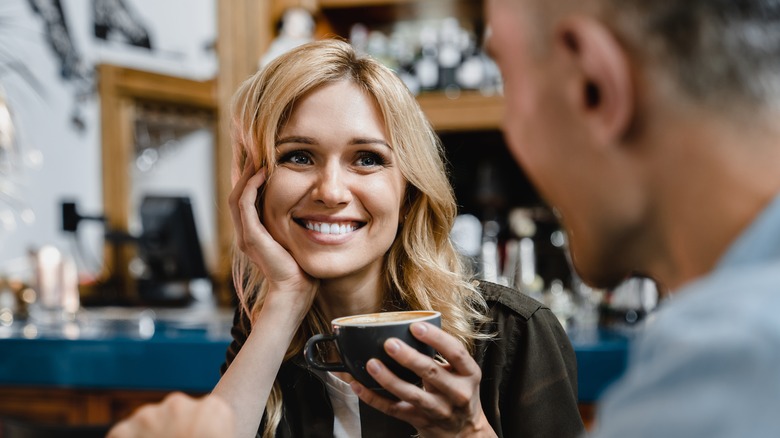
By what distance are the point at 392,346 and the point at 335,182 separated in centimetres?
34

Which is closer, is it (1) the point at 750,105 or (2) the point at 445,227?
(1) the point at 750,105

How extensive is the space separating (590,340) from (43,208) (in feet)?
9.36

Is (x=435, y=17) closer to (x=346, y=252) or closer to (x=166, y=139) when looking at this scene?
(x=166, y=139)

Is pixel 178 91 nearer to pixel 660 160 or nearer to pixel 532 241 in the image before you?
pixel 532 241

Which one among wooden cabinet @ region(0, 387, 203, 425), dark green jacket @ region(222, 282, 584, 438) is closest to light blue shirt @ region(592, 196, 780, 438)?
dark green jacket @ region(222, 282, 584, 438)

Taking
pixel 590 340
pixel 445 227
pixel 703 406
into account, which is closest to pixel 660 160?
pixel 703 406

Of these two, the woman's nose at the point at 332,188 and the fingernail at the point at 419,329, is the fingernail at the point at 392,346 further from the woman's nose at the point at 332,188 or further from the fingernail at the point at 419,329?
the woman's nose at the point at 332,188

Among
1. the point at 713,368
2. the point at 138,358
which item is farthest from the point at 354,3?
the point at 713,368

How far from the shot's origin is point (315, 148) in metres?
1.12

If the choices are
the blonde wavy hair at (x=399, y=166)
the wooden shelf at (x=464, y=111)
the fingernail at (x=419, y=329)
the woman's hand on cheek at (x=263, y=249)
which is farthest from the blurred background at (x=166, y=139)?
the fingernail at (x=419, y=329)

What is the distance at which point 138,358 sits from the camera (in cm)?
185

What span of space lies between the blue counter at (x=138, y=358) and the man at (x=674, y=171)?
3.86 feet

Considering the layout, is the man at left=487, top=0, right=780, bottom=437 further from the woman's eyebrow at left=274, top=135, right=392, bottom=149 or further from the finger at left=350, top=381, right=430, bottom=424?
the woman's eyebrow at left=274, top=135, right=392, bottom=149

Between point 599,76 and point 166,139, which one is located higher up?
point 599,76
